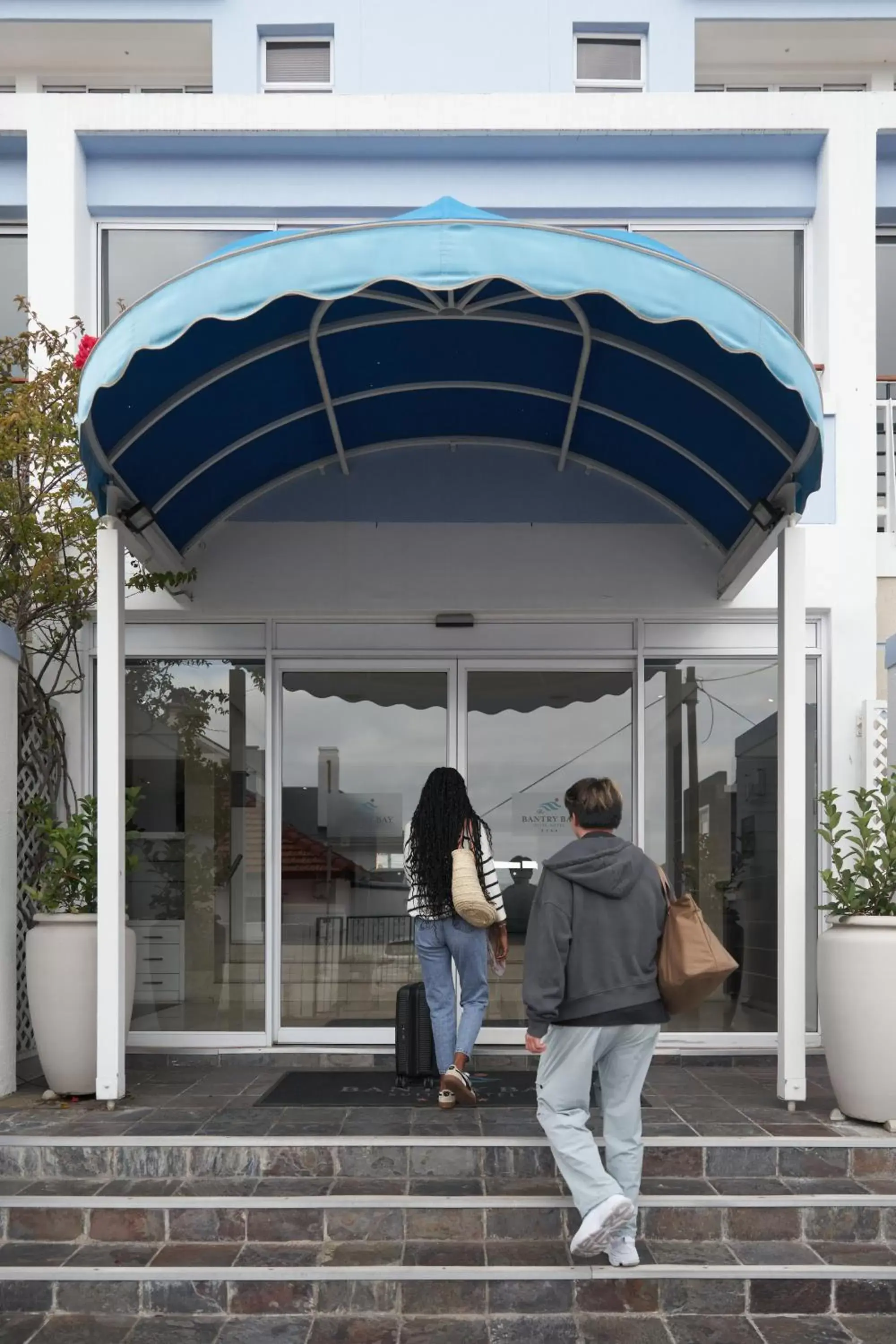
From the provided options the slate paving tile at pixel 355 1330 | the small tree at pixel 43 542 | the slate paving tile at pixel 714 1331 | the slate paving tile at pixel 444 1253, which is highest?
the small tree at pixel 43 542

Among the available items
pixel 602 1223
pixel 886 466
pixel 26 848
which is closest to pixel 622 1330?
pixel 602 1223

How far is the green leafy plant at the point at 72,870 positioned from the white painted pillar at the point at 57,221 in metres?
3.29

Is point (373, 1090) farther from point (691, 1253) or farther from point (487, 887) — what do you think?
point (691, 1253)

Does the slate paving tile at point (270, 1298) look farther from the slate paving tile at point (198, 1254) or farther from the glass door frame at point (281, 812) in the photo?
the glass door frame at point (281, 812)

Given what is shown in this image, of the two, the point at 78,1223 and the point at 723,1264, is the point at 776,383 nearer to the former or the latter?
the point at 723,1264

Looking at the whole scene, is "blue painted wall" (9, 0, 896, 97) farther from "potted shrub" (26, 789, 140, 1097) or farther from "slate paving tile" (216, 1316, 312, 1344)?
"slate paving tile" (216, 1316, 312, 1344)

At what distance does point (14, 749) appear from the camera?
6.95 m

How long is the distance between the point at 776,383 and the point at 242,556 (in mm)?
3504

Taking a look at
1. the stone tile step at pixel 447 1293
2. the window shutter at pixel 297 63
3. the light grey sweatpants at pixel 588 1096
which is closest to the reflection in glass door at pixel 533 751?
the light grey sweatpants at pixel 588 1096

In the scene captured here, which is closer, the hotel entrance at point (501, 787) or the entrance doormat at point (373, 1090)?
the entrance doormat at point (373, 1090)

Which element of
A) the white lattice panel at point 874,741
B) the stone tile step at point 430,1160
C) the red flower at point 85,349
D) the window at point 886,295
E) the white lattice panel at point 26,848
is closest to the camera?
the stone tile step at point 430,1160

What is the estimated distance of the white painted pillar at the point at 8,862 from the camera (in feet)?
21.9

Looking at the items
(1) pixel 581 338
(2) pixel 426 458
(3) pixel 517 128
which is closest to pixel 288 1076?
(2) pixel 426 458

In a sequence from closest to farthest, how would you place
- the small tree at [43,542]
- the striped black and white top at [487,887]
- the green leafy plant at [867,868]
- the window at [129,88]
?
1. the green leafy plant at [867,868]
2. the striped black and white top at [487,887]
3. the small tree at [43,542]
4. the window at [129,88]
